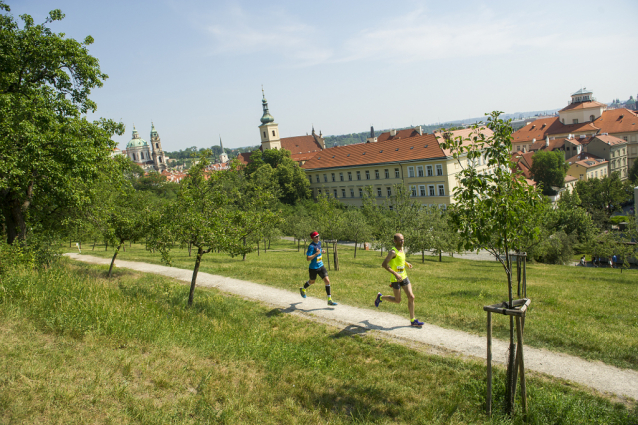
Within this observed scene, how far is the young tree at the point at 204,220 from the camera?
34.2ft

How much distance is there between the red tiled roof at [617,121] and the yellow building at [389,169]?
65.2 meters

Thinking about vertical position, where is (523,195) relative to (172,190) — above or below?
below

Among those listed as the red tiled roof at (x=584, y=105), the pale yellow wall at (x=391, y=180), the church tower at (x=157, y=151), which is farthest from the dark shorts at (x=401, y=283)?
the church tower at (x=157, y=151)

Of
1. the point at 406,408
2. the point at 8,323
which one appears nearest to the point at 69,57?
the point at 8,323

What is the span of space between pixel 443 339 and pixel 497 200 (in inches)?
163

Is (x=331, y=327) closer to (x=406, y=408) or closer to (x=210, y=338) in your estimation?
(x=210, y=338)

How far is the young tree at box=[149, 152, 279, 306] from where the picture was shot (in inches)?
411

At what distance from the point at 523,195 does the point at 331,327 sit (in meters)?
5.63

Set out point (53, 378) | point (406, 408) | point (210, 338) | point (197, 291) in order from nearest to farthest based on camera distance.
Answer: point (53, 378)
point (406, 408)
point (210, 338)
point (197, 291)

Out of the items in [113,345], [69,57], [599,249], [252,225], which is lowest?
[599,249]

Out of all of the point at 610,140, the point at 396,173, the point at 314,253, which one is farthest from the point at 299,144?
the point at 314,253

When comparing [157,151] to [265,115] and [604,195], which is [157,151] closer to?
[265,115]

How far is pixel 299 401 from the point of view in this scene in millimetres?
6043

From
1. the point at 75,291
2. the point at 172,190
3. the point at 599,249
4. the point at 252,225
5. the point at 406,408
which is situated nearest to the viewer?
the point at 406,408
